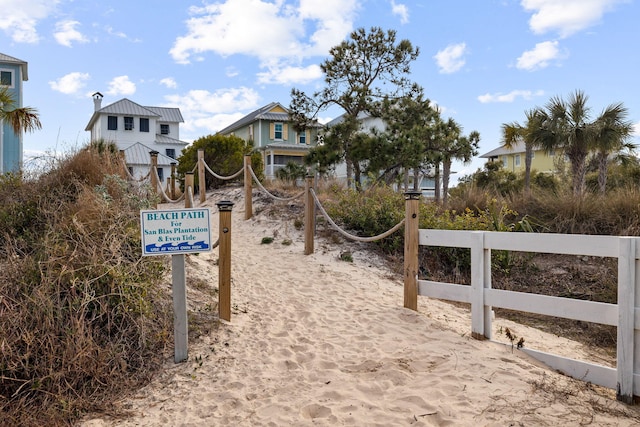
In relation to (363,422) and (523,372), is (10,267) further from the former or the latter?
(523,372)

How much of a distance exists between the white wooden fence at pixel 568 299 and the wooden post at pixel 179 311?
109 inches

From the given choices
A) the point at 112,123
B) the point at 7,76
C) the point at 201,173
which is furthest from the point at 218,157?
the point at 112,123

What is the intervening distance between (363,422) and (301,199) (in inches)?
370

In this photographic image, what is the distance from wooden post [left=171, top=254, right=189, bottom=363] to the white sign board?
0.12m

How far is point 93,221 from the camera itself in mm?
5715

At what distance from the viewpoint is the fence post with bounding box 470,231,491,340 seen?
5.19 meters

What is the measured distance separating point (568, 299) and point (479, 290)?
88 cm

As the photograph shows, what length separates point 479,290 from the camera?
5203mm

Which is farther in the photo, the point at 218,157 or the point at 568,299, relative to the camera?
the point at 218,157

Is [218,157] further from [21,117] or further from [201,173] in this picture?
[21,117]

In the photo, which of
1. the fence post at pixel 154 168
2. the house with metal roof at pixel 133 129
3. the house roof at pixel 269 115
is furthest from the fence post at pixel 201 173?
the house roof at pixel 269 115

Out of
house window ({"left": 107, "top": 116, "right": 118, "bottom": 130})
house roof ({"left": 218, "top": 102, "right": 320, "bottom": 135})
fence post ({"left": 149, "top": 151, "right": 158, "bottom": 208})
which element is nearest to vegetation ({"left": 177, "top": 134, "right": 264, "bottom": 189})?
fence post ({"left": 149, "top": 151, "right": 158, "bottom": 208})

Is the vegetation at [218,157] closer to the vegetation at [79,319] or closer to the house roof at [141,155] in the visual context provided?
the vegetation at [79,319]

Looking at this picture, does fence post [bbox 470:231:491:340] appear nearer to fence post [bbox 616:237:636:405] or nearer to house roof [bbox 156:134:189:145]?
fence post [bbox 616:237:636:405]
